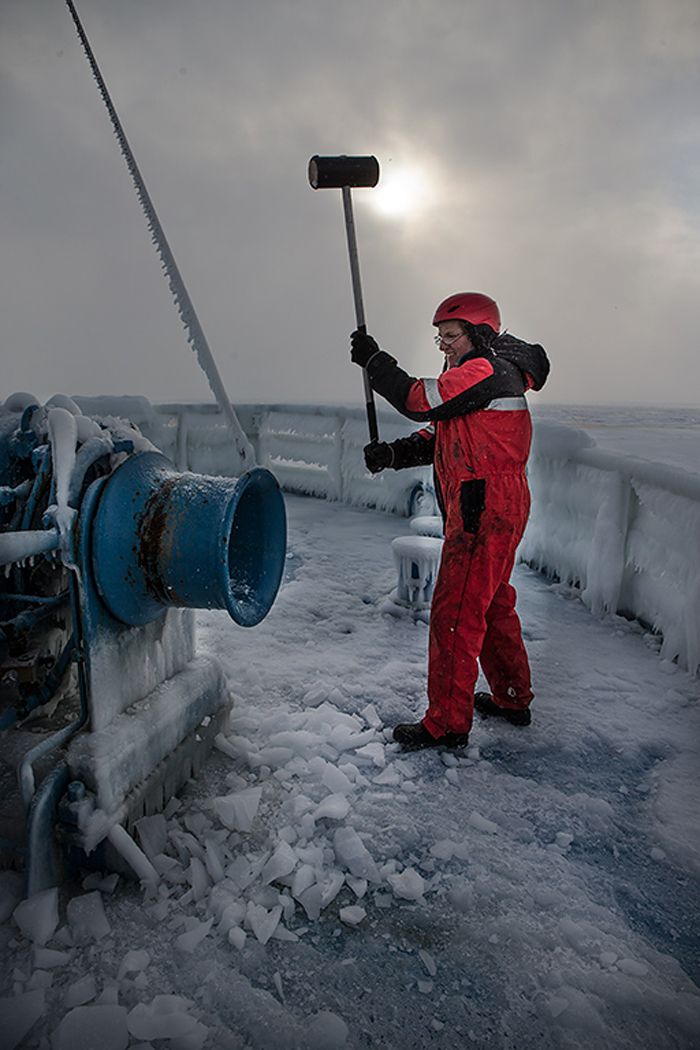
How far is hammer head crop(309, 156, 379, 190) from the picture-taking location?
2.58m

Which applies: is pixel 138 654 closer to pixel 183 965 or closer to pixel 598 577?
pixel 183 965

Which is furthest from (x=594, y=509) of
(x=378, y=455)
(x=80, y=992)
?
(x=80, y=992)

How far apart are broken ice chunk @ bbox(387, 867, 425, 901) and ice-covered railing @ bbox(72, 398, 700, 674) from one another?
5.93 ft

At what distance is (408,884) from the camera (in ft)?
5.13

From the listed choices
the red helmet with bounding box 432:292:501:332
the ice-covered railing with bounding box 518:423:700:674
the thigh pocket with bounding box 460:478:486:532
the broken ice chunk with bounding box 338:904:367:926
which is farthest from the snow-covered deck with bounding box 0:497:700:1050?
the red helmet with bounding box 432:292:501:332

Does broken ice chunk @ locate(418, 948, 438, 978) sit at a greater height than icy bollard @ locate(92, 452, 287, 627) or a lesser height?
lesser

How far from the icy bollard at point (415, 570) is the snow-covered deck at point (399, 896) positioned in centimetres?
103

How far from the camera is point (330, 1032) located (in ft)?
3.92

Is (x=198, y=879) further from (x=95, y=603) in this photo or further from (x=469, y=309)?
(x=469, y=309)

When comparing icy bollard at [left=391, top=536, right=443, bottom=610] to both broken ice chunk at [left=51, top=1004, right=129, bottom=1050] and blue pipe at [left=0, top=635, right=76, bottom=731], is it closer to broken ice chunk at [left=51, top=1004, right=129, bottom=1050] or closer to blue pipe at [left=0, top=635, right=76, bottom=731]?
blue pipe at [left=0, top=635, right=76, bottom=731]

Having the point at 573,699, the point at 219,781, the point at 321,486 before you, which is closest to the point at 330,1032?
the point at 219,781

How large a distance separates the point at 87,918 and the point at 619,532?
3042 millimetres

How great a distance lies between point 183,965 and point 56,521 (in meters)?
1.05

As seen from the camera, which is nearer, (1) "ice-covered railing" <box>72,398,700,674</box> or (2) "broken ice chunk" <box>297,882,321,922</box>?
(2) "broken ice chunk" <box>297,882,321,922</box>
